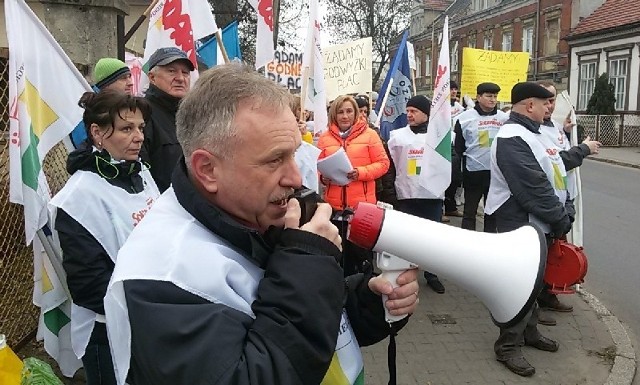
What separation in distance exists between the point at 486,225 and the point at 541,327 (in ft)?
3.39

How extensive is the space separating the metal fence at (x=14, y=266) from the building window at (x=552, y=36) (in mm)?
32038

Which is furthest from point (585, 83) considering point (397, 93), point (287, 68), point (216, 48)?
point (216, 48)

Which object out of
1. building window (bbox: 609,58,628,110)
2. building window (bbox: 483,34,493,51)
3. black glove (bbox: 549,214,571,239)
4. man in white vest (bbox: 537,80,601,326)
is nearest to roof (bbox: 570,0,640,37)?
building window (bbox: 609,58,628,110)

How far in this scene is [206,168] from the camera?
1347mm

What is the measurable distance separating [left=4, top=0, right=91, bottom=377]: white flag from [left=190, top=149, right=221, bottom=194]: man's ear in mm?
1828

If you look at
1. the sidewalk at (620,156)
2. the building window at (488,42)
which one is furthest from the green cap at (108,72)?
the building window at (488,42)

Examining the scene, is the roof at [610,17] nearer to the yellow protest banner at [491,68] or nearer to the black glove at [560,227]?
the yellow protest banner at [491,68]

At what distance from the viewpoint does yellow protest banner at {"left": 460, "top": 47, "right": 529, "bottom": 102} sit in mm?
9820

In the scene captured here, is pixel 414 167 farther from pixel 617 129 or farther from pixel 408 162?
pixel 617 129

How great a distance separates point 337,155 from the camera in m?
4.98

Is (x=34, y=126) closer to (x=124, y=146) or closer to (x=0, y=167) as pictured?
(x=124, y=146)

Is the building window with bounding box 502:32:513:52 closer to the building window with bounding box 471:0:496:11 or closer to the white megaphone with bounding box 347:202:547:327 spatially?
the building window with bounding box 471:0:496:11

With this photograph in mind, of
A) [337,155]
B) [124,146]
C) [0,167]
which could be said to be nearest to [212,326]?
[124,146]

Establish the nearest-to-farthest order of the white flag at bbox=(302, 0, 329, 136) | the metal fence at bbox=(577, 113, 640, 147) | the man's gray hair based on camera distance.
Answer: the man's gray hair < the white flag at bbox=(302, 0, 329, 136) < the metal fence at bbox=(577, 113, 640, 147)
